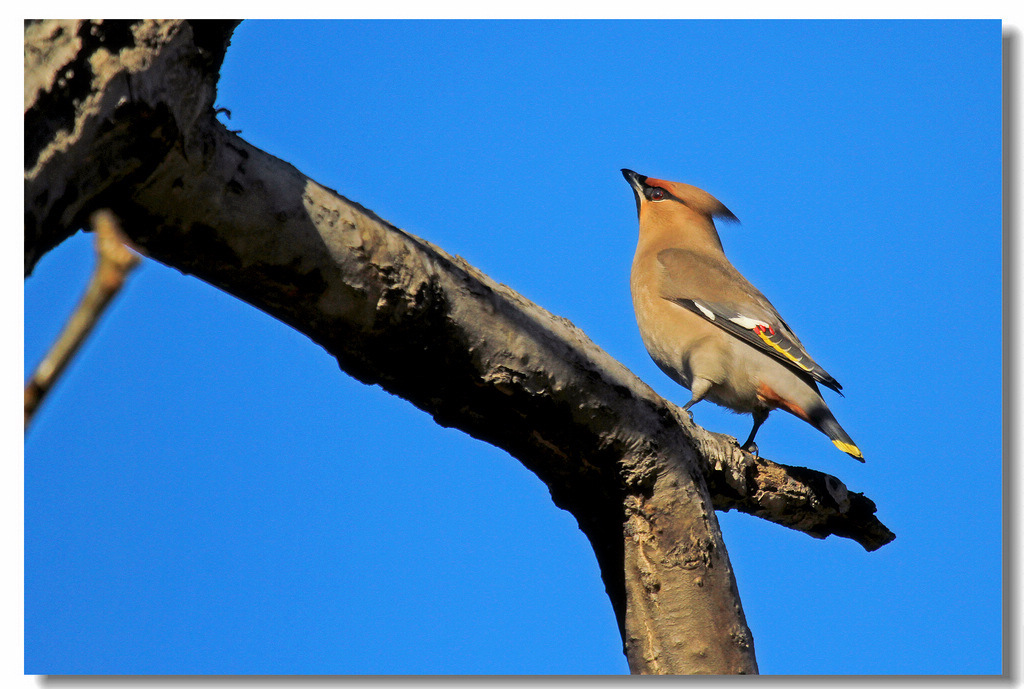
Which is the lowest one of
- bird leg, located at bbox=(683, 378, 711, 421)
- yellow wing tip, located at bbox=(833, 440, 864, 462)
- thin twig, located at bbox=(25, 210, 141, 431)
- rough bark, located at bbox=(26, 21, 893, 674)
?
thin twig, located at bbox=(25, 210, 141, 431)

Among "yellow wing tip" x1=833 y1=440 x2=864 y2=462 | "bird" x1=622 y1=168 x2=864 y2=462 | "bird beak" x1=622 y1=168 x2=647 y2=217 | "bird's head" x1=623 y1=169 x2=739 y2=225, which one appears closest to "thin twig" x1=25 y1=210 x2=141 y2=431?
"bird" x1=622 y1=168 x2=864 y2=462

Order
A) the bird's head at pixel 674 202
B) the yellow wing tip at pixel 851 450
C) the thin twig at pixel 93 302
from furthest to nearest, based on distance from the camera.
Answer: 1. the bird's head at pixel 674 202
2. the yellow wing tip at pixel 851 450
3. the thin twig at pixel 93 302

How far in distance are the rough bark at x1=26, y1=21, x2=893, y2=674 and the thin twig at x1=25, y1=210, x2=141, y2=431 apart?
102 cm

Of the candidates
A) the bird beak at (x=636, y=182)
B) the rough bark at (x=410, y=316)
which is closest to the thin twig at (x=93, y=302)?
the rough bark at (x=410, y=316)

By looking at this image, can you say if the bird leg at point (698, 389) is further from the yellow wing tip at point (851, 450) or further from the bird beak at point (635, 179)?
the bird beak at point (635, 179)

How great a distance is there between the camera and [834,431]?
3.43 meters

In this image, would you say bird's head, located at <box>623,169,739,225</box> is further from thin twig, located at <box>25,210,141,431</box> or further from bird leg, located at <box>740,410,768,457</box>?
thin twig, located at <box>25,210,141,431</box>

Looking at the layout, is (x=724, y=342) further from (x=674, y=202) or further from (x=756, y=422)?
(x=674, y=202)

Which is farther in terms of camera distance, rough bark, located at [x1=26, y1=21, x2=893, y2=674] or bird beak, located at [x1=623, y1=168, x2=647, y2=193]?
bird beak, located at [x1=623, y1=168, x2=647, y2=193]

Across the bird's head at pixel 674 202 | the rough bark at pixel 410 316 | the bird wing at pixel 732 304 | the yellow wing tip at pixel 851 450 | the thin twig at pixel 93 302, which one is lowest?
the thin twig at pixel 93 302

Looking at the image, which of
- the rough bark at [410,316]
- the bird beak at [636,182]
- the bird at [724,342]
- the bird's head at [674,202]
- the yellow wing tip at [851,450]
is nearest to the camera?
the rough bark at [410,316]

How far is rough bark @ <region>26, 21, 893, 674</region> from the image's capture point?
4.64ft

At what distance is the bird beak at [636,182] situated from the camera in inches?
191

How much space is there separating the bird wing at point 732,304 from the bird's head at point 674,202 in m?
0.49
